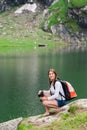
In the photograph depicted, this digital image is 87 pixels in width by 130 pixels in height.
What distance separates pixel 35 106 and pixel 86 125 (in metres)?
49.7

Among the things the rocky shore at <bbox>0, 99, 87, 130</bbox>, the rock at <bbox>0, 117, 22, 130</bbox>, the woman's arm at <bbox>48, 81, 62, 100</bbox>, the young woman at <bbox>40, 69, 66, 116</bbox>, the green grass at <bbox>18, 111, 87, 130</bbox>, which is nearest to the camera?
the green grass at <bbox>18, 111, 87, 130</bbox>

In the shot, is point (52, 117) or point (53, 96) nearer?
point (52, 117)

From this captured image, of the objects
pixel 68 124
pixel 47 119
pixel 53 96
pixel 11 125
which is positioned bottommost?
pixel 11 125

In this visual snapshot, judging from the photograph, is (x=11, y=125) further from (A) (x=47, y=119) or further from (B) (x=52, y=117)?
(B) (x=52, y=117)

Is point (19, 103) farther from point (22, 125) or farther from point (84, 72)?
point (84, 72)

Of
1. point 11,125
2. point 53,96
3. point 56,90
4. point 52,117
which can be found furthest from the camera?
point 53,96

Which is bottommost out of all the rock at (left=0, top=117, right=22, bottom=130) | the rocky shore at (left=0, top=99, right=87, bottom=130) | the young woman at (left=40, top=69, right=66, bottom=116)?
the rock at (left=0, top=117, right=22, bottom=130)

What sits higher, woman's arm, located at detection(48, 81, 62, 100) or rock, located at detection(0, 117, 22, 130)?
woman's arm, located at detection(48, 81, 62, 100)

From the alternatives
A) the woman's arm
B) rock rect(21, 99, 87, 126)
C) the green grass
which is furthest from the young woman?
the green grass

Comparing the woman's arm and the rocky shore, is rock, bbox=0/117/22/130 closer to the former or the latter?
the rocky shore

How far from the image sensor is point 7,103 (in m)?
77.8

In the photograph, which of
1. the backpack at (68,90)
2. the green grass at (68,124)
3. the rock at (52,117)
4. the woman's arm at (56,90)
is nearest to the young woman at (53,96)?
the woman's arm at (56,90)

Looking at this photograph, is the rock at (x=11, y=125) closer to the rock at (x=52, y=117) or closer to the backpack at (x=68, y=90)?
the rock at (x=52, y=117)

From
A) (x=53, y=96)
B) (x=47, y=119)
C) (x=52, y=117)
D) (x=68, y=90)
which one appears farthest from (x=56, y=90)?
(x=47, y=119)
